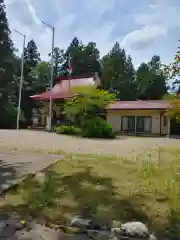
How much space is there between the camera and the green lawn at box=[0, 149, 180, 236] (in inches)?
170

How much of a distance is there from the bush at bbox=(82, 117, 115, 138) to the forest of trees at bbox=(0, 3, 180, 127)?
53.0ft

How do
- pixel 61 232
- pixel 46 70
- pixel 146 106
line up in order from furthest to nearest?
pixel 46 70, pixel 146 106, pixel 61 232

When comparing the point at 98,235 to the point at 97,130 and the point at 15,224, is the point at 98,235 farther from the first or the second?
the point at 97,130

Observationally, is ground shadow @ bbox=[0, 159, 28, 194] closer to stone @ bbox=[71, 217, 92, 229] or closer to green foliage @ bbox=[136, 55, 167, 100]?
stone @ bbox=[71, 217, 92, 229]

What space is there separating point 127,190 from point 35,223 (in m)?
2.02

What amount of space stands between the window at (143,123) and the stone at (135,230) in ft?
75.0

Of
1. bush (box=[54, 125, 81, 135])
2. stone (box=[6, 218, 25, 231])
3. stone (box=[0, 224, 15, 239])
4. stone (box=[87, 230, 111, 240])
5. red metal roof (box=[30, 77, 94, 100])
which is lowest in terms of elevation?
stone (box=[87, 230, 111, 240])

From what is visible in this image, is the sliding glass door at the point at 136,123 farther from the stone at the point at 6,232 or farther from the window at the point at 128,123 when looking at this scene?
the stone at the point at 6,232

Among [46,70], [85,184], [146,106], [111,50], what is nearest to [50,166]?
[85,184]

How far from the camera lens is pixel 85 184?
5.72 m

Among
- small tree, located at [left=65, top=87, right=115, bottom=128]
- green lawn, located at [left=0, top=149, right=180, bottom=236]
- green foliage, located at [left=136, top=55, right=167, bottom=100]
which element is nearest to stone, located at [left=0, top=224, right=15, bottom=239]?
green lawn, located at [left=0, top=149, right=180, bottom=236]

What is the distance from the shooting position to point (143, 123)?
26.6 metres

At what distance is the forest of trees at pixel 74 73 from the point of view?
3428 centimetres

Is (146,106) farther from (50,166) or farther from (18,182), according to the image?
(18,182)
